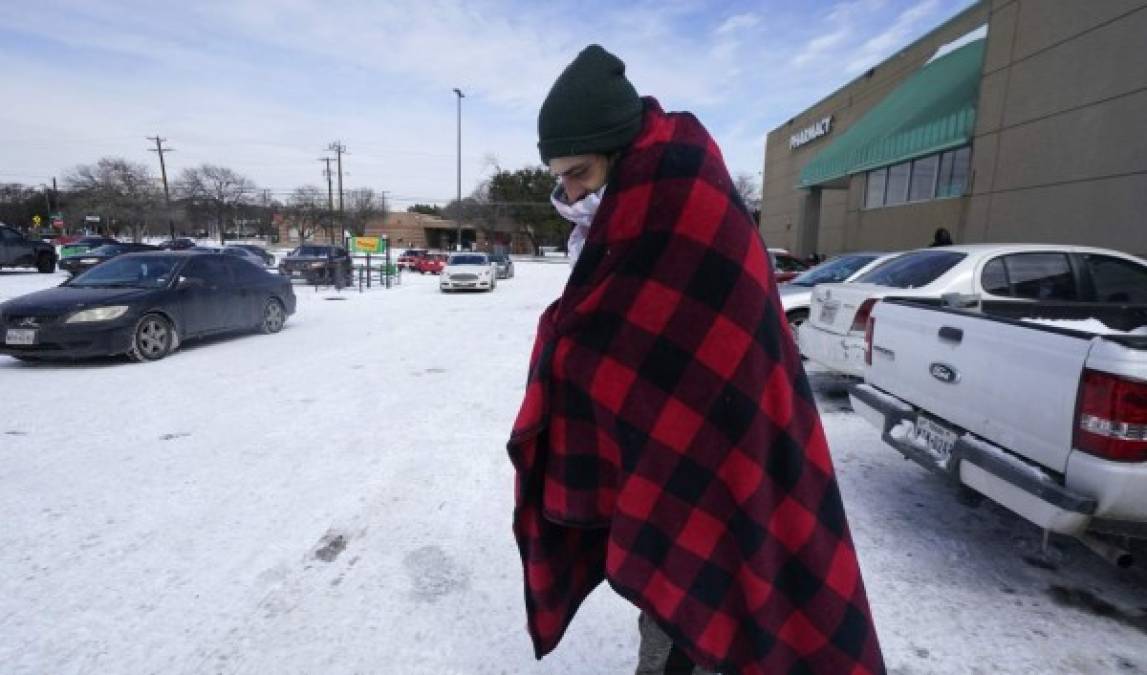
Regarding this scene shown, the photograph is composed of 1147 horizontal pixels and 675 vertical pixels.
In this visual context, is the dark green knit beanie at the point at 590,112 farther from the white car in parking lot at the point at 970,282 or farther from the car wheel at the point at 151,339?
the car wheel at the point at 151,339

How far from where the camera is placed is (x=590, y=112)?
1.18m

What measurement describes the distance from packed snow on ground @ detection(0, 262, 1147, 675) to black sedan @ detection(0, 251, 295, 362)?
1254 millimetres

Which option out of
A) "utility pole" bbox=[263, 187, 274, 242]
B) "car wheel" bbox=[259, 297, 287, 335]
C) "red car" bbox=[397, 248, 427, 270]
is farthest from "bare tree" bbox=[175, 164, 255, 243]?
"car wheel" bbox=[259, 297, 287, 335]

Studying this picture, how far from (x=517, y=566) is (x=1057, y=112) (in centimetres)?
1131

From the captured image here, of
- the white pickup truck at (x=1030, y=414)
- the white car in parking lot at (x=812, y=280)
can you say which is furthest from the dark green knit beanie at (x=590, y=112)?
the white car in parking lot at (x=812, y=280)

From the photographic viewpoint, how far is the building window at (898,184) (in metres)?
14.6

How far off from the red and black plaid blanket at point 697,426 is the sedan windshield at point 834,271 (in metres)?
7.51

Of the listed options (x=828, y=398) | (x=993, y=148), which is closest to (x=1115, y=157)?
(x=993, y=148)

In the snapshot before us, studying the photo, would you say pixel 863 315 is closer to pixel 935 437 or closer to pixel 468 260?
pixel 935 437

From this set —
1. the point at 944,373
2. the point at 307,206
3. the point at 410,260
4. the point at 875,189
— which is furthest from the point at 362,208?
the point at 944,373

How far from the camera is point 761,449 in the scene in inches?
45.2

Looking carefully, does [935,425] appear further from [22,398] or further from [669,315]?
[22,398]

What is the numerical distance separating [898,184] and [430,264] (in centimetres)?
2294

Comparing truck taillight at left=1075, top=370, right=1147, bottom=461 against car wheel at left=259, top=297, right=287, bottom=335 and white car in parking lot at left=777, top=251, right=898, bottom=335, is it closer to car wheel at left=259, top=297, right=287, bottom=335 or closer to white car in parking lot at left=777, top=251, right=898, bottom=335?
white car in parking lot at left=777, top=251, right=898, bottom=335
